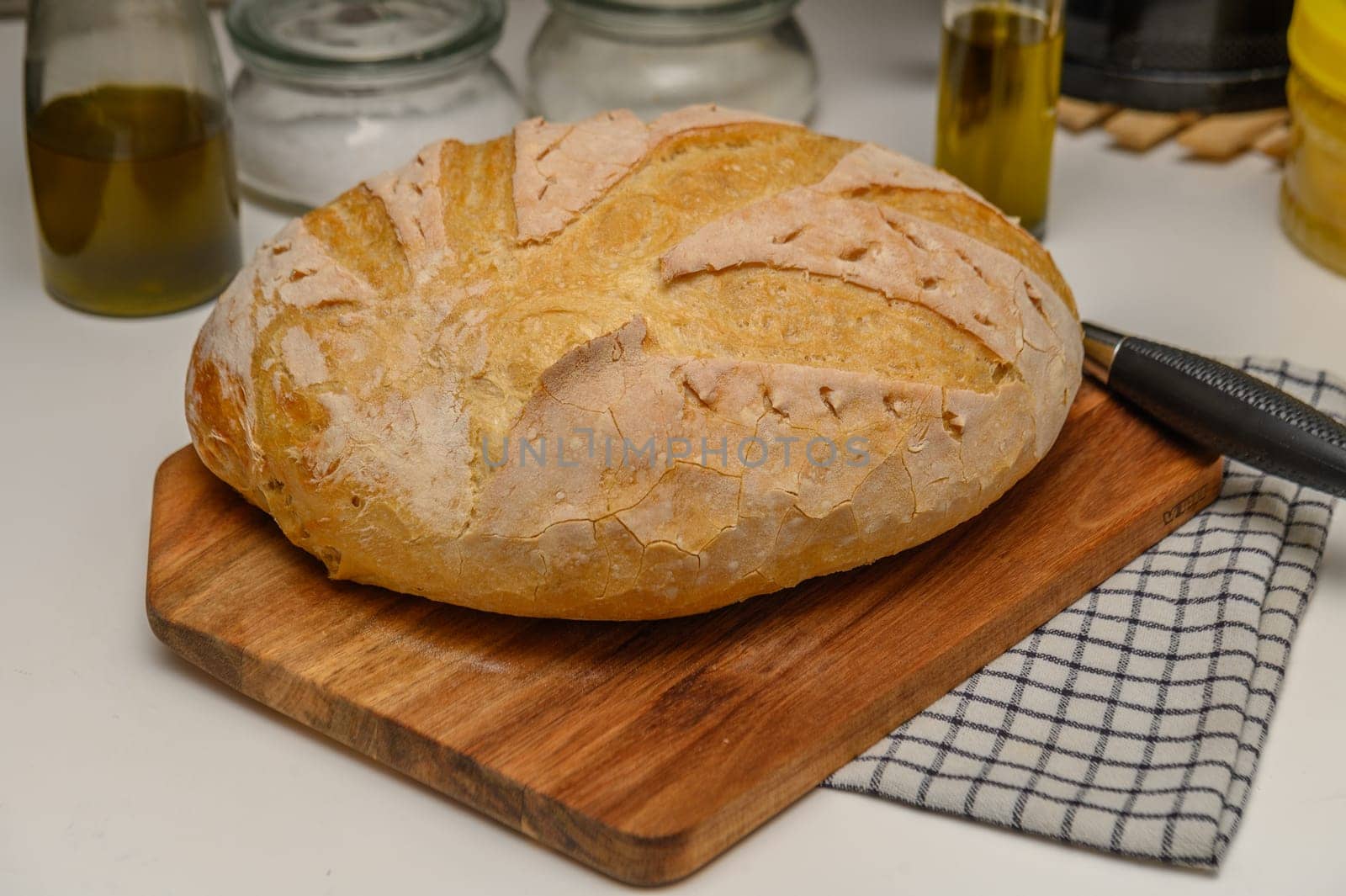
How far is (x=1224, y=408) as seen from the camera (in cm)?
144

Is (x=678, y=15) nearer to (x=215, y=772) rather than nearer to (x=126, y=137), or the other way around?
(x=126, y=137)

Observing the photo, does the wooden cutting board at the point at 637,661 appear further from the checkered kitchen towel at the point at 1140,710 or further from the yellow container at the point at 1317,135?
the yellow container at the point at 1317,135

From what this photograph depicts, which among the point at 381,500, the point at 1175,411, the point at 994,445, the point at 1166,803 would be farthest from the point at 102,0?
the point at 1166,803

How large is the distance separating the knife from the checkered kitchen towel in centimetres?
7

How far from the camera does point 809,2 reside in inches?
105

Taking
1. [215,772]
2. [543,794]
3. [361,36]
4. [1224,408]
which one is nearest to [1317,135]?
[1224,408]

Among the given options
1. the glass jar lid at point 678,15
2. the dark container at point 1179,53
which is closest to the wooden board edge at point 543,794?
the glass jar lid at point 678,15

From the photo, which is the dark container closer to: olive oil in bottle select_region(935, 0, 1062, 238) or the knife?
olive oil in bottle select_region(935, 0, 1062, 238)

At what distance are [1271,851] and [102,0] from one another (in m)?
1.37

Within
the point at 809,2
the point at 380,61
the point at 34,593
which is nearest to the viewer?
the point at 34,593

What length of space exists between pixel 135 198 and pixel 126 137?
0.21 ft

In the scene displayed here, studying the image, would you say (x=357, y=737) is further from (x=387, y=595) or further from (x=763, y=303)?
(x=763, y=303)

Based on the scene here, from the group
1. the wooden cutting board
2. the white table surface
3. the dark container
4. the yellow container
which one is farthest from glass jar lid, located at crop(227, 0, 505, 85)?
the yellow container

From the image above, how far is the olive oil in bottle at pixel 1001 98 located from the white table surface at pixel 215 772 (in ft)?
0.81
